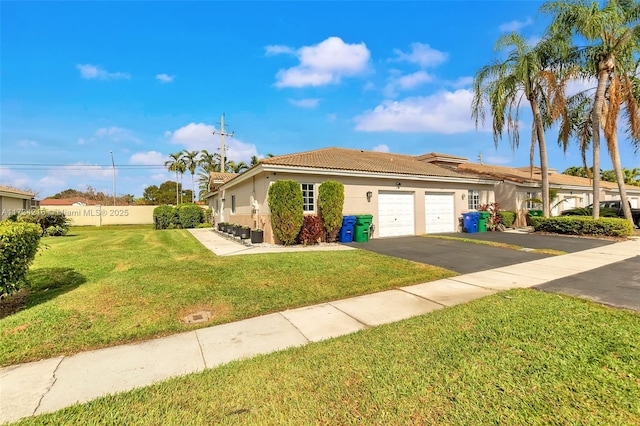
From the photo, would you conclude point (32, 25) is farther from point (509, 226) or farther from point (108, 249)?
point (509, 226)

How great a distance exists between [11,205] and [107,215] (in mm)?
11662

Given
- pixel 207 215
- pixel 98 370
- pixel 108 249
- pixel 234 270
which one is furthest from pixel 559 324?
pixel 207 215

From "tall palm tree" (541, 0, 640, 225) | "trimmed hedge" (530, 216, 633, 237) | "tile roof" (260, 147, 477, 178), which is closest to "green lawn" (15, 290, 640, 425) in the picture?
"tile roof" (260, 147, 477, 178)

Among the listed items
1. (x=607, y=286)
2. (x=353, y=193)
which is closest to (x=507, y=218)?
(x=353, y=193)

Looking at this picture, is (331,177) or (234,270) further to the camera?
(331,177)

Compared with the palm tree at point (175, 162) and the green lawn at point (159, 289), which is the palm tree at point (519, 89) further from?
the palm tree at point (175, 162)

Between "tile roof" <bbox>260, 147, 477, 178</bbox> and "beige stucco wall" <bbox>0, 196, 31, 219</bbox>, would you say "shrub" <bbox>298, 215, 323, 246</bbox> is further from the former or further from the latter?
"beige stucco wall" <bbox>0, 196, 31, 219</bbox>

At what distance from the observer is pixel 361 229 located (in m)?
12.4

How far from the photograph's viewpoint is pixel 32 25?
8.92 m

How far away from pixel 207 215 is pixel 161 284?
71.8 feet

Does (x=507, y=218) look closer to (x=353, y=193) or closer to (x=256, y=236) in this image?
(x=353, y=193)

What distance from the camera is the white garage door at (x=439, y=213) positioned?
15.5 m

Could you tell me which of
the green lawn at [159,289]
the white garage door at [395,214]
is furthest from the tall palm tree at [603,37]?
the green lawn at [159,289]

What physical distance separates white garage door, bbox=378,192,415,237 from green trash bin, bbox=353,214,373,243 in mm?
1615
